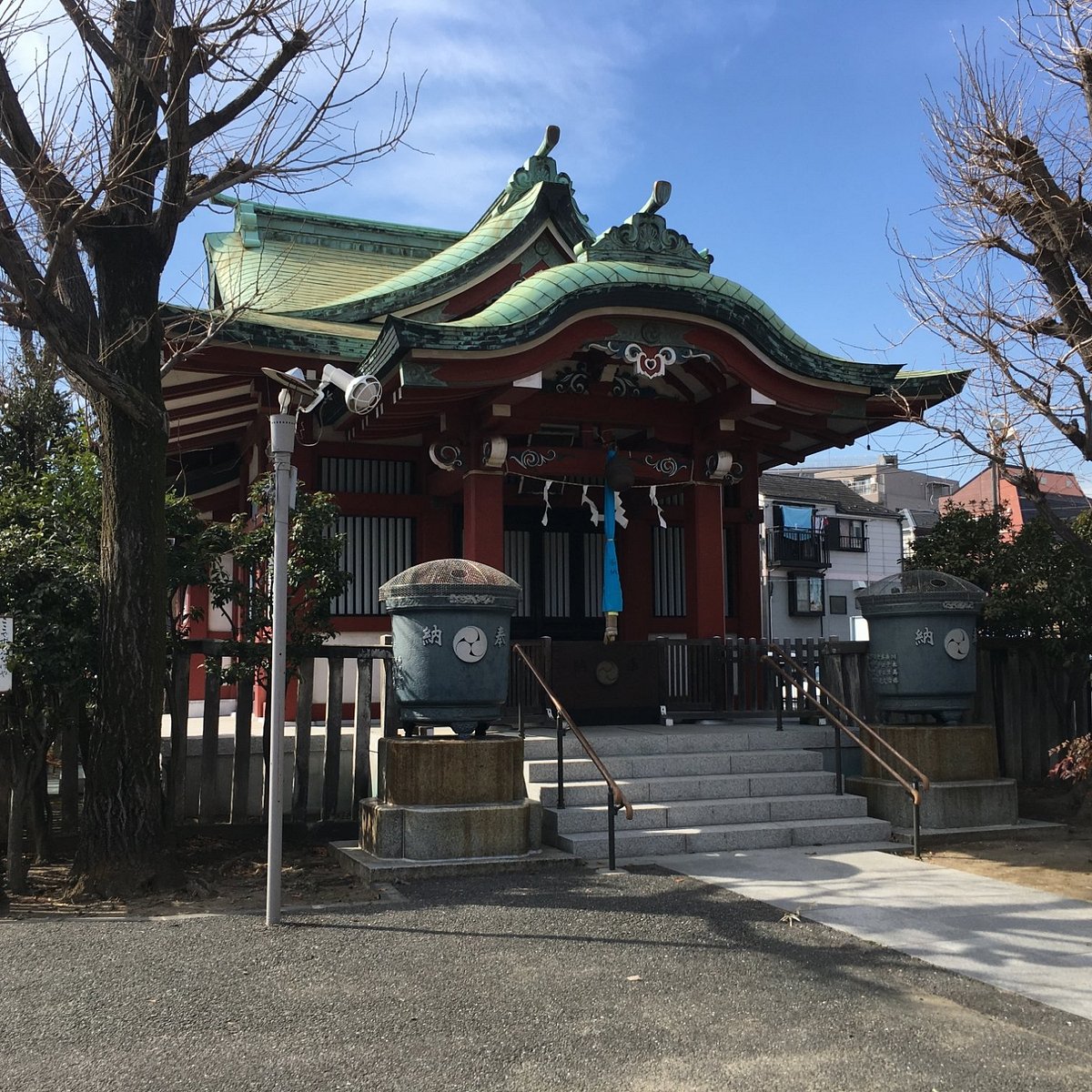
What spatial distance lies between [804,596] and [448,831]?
39.0 m

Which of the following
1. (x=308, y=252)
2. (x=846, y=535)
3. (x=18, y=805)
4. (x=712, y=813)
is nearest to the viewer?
Result: (x=18, y=805)

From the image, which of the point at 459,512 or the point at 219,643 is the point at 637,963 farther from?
the point at 459,512

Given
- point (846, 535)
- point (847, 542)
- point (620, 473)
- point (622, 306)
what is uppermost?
point (846, 535)

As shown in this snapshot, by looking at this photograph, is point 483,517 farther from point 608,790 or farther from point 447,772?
point 608,790

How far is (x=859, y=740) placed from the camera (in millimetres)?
8852

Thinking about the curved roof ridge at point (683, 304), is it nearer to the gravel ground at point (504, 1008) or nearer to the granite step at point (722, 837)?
the granite step at point (722, 837)

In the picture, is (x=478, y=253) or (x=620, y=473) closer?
(x=620, y=473)

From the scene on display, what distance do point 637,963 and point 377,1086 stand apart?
175cm

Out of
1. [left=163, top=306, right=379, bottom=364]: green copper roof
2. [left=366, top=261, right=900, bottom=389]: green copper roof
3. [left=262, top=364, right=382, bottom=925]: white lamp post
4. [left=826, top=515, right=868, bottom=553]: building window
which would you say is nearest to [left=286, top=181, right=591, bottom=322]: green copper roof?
[left=163, top=306, right=379, bottom=364]: green copper roof

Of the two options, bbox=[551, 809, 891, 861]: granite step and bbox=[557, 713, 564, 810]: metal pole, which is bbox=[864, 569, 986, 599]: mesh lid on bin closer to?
bbox=[551, 809, 891, 861]: granite step

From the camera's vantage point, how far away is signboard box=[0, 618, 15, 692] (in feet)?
20.2

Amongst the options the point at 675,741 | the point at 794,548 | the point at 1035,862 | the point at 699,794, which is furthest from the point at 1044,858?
the point at 794,548

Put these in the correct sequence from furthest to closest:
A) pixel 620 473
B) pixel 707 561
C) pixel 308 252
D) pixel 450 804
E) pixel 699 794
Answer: pixel 308 252 → pixel 707 561 → pixel 620 473 → pixel 699 794 → pixel 450 804

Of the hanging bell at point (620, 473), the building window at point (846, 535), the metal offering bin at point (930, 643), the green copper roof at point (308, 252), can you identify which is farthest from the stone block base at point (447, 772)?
the building window at point (846, 535)
